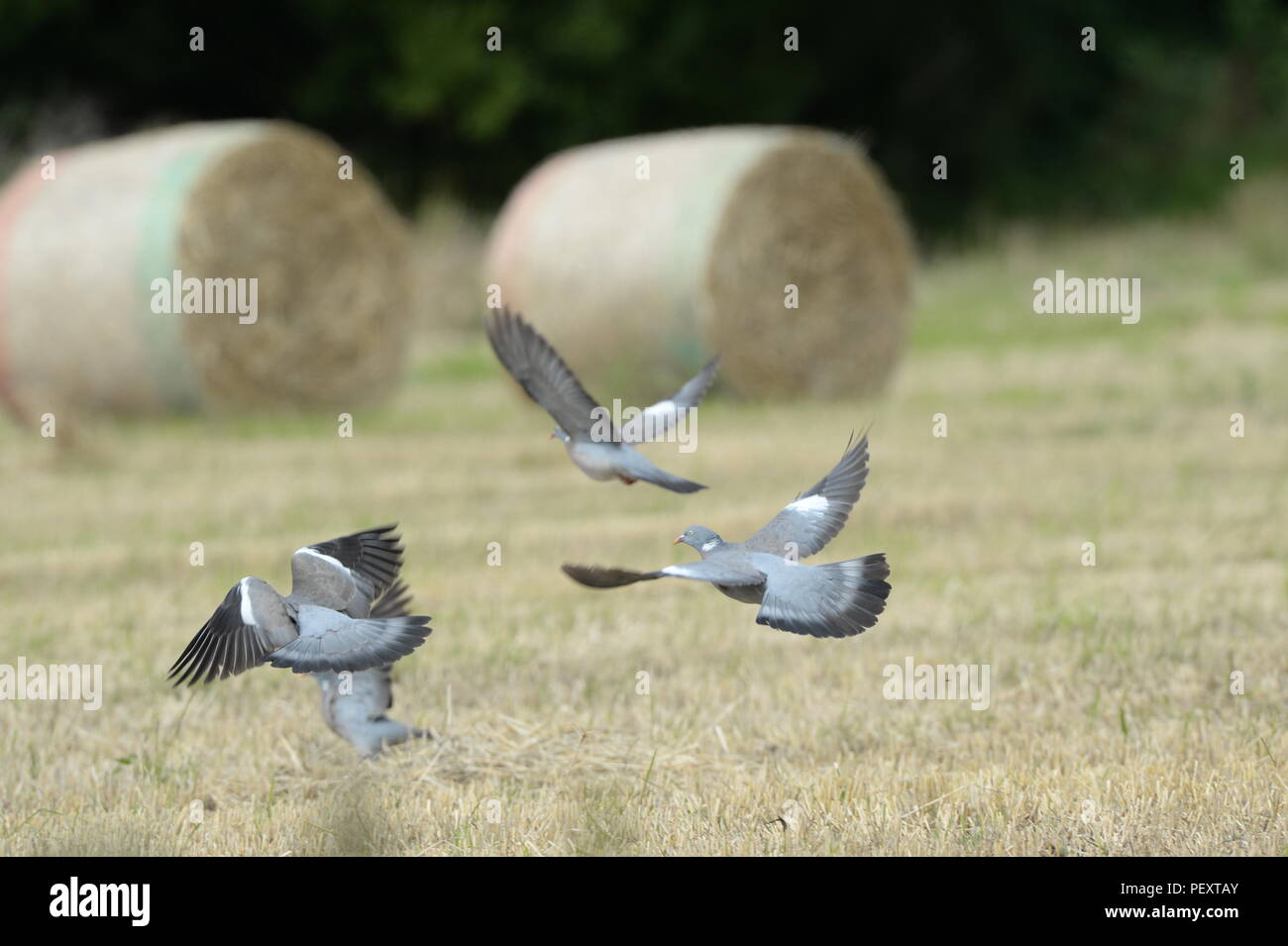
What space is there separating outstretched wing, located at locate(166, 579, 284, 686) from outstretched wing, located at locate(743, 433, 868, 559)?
1.17 m

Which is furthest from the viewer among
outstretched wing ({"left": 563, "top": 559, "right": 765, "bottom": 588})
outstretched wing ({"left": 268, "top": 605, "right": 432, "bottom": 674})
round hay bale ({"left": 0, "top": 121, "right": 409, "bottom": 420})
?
round hay bale ({"left": 0, "top": 121, "right": 409, "bottom": 420})

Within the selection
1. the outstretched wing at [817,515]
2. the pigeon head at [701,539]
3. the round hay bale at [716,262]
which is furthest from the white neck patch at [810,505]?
the round hay bale at [716,262]

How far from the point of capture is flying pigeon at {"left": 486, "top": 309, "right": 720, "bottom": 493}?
4789 millimetres

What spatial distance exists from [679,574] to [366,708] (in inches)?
53.2

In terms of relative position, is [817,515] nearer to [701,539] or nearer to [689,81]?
[701,539]

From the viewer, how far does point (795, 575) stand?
430 centimetres

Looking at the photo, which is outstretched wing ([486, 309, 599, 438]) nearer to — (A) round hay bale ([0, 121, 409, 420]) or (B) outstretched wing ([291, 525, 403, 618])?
(B) outstretched wing ([291, 525, 403, 618])

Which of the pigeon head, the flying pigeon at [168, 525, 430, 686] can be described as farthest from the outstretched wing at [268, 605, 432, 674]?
the pigeon head

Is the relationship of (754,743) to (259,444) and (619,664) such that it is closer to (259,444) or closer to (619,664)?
(619,664)

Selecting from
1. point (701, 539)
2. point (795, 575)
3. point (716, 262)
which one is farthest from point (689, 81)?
point (795, 575)

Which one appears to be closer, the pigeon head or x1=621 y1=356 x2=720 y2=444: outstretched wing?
the pigeon head
